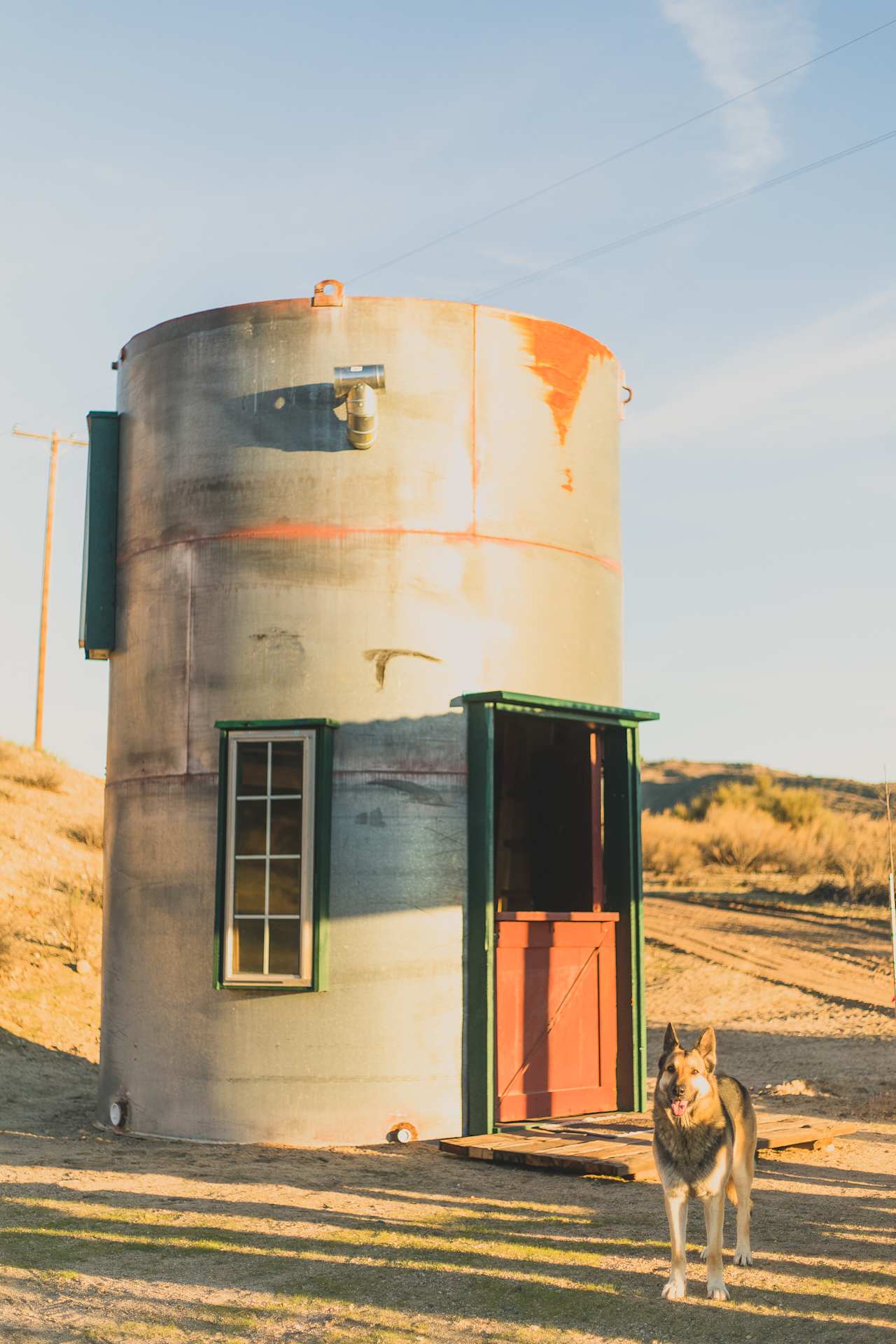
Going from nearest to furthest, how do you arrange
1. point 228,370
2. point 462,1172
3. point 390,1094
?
point 462,1172
point 390,1094
point 228,370

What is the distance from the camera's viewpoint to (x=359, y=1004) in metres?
10.7

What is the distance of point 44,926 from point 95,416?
10.8m

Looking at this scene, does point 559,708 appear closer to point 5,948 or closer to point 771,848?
point 5,948

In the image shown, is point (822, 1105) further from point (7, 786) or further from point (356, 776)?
point (7, 786)

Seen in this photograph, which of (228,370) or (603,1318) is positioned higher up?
(228,370)

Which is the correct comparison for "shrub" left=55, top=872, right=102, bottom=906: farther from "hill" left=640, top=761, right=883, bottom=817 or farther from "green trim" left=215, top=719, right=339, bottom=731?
"hill" left=640, top=761, right=883, bottom=817

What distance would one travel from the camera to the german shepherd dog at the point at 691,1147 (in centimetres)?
668

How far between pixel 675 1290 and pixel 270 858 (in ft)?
16.6

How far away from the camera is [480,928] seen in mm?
11000

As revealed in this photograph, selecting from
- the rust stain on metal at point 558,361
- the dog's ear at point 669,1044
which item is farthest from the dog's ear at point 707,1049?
the rust stain on metal at point 558,361

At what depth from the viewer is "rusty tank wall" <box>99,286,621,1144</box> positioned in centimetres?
1079

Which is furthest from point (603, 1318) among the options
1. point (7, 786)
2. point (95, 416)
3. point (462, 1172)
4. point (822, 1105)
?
point (7, 786)

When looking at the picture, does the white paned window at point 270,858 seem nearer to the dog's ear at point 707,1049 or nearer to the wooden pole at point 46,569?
the dog's ear at point 707,1049

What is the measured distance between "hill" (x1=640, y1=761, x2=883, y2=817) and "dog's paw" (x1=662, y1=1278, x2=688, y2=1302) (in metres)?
47.7
